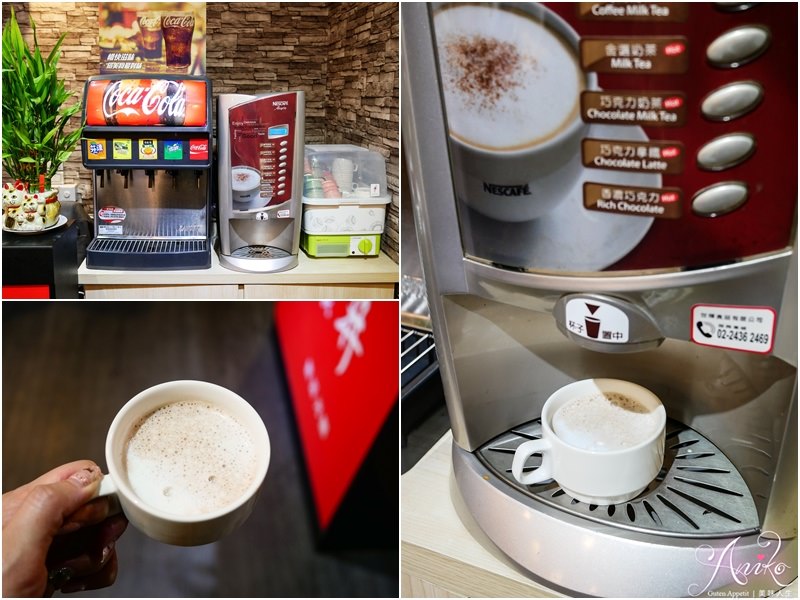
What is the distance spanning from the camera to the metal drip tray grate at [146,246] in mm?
1540

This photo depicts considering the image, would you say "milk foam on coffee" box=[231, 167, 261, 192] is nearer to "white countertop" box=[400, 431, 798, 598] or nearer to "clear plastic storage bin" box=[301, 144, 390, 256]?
"clear plastic storage bin" box=[301, 144, 390, 256]

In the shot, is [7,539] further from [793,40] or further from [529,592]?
[793,40]

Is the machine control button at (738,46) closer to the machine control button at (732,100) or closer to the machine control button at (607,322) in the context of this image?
the machine control button at (732,100)

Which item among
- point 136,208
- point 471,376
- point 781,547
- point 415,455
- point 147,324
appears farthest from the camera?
point 136,208

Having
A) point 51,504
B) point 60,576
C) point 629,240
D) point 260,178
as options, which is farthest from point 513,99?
point 260,178

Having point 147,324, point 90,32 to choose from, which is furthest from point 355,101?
point 147,324

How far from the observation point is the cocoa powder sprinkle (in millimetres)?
498

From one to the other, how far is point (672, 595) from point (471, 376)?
0.27 m

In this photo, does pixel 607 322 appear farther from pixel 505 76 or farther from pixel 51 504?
pixel 51 504

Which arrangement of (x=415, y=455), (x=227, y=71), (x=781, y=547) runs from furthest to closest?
(x=227, y=71) < (x=415, y=455) < (x=781, y=547)

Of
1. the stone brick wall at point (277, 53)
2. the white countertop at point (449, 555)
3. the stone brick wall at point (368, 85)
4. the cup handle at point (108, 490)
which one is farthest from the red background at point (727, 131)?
the stone brick wall at point (277, 53)

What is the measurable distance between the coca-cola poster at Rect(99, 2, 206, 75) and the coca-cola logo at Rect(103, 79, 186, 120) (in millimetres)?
492

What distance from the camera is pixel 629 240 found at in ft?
1.67

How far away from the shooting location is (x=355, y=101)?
1889 mm
